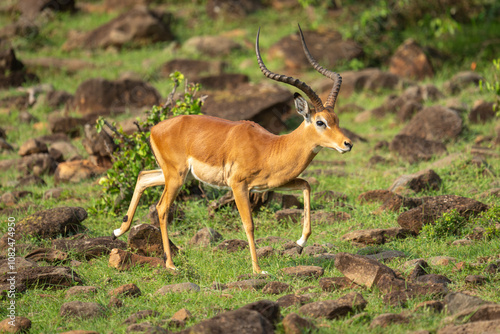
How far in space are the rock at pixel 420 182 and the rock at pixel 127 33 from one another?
10.7 metres

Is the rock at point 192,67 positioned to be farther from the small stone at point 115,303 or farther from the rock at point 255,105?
the small stone at point 115,303

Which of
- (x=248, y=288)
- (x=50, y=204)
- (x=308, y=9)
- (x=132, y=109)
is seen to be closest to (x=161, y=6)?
(x=308, y=9)

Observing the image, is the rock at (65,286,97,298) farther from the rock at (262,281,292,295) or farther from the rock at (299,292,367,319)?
the rock at (299,292,367,319)

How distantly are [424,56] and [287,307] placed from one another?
1112cm

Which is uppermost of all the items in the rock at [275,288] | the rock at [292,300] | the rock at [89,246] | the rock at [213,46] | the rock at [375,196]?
the rock at [292,300]

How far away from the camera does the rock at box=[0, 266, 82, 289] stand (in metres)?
5.73

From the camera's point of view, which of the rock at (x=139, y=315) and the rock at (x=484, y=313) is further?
the rock at (x=139, y=315)

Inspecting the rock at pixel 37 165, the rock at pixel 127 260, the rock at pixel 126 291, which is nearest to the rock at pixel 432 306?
the rock at pixel 126 291

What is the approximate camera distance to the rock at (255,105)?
38.9ft

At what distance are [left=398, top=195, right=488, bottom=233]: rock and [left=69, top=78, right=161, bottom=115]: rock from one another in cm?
725

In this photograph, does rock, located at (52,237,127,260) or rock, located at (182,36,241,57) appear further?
rock, located at (182,36,241,57)

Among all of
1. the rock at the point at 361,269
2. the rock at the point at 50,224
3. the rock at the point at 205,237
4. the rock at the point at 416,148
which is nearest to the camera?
the rock at the point at 361,269

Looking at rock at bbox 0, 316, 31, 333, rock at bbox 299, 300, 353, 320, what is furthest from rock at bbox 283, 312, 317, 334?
rock at bbox 0, 316, 31, 333

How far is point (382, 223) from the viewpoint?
7285 millimetres
